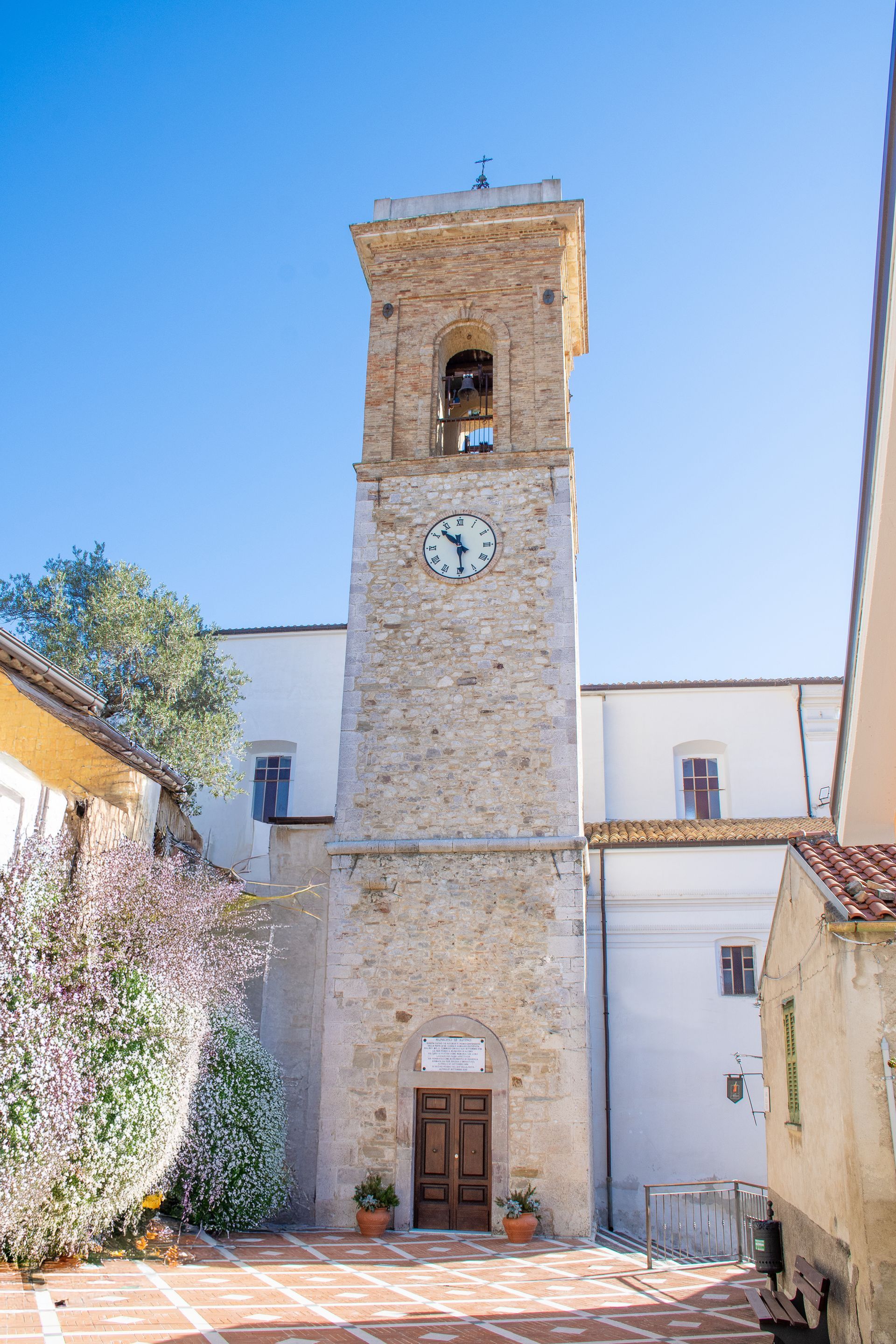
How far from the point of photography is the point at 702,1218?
14312 mm

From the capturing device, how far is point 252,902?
47.5ft

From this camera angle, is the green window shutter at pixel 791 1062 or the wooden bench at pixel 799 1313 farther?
the green window shutter at pixel 791 1062

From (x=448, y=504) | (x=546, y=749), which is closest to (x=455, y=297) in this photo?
(x=448, y=504)

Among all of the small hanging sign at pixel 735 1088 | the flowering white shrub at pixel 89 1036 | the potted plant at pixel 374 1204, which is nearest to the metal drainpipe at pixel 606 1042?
the small hanging sign at pixel 735 1088

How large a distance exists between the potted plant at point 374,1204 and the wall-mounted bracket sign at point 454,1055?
1.41m

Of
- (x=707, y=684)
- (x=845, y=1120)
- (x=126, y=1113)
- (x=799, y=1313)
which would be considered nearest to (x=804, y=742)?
(x=707, y=684)

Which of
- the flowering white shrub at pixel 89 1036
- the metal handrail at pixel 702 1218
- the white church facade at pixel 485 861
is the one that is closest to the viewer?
the flowering white shrub at pixel 89 1036

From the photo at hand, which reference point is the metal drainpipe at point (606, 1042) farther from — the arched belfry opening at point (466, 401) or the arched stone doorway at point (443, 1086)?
the arched belfry opening at point (466, 401)

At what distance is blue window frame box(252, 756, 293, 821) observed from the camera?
20312mm

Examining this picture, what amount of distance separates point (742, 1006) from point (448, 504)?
8929 mm

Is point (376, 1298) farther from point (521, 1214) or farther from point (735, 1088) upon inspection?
point (735, 1088)

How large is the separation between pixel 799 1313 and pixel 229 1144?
6544mm

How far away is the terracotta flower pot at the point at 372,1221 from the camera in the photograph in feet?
39.6

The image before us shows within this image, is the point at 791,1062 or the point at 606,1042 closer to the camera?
the point at 791,1062
